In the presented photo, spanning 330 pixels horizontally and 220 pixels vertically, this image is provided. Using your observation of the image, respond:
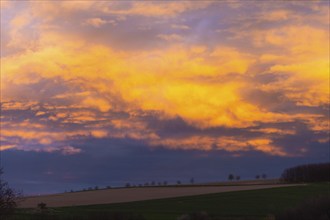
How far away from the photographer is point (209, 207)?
74000 mm

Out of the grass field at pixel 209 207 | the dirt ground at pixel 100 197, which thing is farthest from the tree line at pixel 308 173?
the grass field at pixel 209 207

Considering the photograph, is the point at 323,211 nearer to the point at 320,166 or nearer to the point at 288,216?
the point at 288,216

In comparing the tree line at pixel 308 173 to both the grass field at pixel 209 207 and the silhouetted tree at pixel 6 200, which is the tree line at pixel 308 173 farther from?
the silhouetted tree at pixel 6 200

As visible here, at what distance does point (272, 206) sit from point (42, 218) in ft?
97.2

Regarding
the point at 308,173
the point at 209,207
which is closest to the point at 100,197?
the point at 209,207

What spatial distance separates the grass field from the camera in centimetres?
6347

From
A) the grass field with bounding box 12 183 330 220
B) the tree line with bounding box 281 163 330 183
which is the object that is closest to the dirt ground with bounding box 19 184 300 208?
the grass field with bounding box 12 183 330 220

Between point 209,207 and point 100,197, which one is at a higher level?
point 100,197

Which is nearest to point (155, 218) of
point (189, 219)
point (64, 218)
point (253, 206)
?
point (189, 219)

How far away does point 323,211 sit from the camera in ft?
179

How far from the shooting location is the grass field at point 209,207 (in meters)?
63.5

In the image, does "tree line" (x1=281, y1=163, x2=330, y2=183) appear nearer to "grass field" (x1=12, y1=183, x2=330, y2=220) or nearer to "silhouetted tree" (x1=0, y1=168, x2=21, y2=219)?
"grass field" (x1=12, y1=183, x2=330, y2=220)

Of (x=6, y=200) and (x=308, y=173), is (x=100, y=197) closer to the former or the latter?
(x=6, y=200)

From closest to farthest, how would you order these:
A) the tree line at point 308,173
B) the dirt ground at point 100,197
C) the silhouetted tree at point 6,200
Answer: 1. the silhouetted tree at point 6,200
2. the dirt ground at point 100,197
3. the tree line at point 308,173
